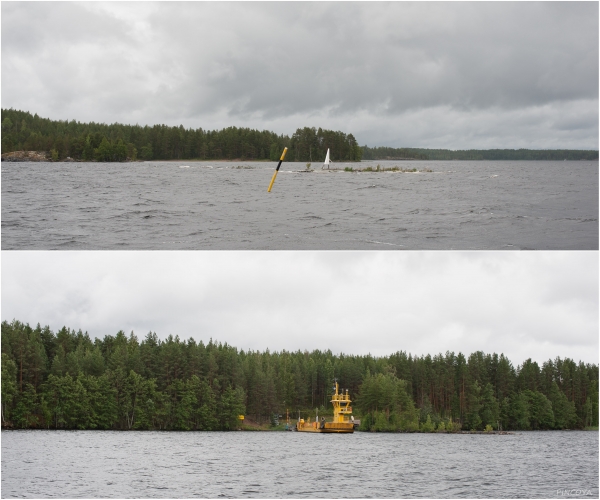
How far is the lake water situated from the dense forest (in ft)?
54.8

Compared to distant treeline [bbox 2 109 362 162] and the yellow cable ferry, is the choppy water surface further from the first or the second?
distant treeline [bbox 2 109 362 162]

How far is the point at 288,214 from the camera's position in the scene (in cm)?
3603

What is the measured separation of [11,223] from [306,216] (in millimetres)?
14712

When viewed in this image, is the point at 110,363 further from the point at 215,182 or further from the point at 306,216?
the point at 306,216

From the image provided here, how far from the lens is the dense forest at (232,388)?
2301 inches

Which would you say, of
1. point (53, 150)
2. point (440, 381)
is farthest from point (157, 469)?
point (53, 150)

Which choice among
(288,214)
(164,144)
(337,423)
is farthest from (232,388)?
(164,144)

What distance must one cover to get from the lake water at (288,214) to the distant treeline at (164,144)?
23.5 m

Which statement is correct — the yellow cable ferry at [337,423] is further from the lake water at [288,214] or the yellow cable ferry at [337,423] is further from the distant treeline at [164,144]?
the distant treeline at [164,144]

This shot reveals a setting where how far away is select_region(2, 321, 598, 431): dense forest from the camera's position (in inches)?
2301

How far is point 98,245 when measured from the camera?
2772 cm

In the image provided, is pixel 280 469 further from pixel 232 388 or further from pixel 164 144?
pixel 164 144

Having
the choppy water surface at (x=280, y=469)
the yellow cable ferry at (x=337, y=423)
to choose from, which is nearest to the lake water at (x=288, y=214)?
the choppy water surface at (x=280, y=469)

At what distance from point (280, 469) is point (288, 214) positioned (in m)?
12.8
